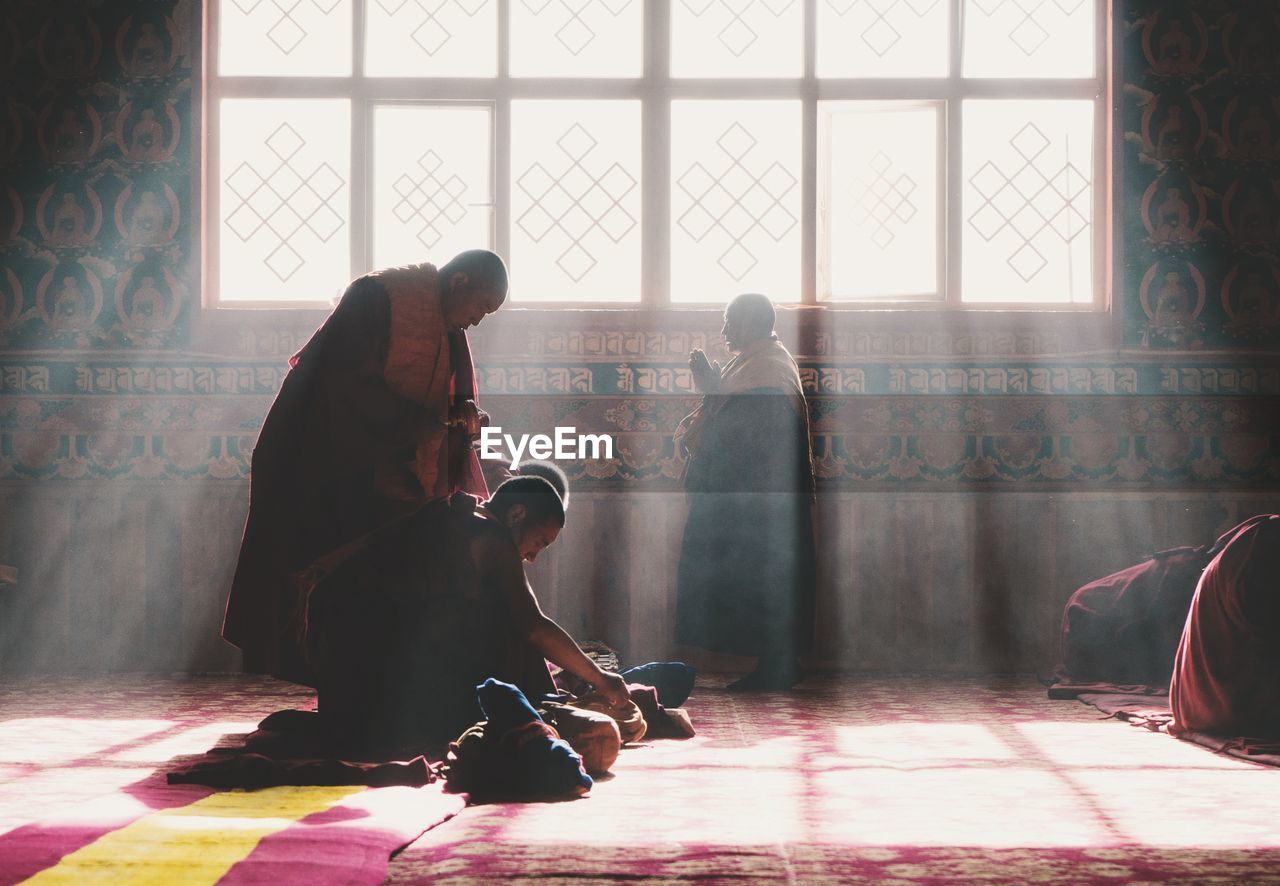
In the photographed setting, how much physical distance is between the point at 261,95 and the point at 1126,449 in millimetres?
4613

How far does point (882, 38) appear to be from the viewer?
707 centimetres

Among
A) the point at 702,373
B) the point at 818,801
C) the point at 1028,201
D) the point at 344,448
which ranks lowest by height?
the point at 818,801

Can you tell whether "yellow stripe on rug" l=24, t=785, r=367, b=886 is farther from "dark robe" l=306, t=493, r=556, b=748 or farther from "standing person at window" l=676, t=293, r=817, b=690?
"standing person at window" l=676, t=293, r=817, b=690

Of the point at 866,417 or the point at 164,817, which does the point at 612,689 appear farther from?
the point at 866,417

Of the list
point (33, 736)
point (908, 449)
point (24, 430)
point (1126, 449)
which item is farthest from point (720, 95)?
point (33, 736)

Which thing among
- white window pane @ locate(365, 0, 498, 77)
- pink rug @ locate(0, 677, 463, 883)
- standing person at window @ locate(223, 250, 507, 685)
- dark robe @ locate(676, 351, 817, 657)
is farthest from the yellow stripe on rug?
white window pane @ locate(365, 0, 498, 77)

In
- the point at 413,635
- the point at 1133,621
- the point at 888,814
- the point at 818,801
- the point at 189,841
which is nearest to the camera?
the point at 189,841

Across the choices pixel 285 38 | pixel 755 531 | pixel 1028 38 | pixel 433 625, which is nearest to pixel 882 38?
pixel 1028 38

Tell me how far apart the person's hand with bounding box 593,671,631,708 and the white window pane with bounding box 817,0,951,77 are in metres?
4.02

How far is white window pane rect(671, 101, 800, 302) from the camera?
703 cm

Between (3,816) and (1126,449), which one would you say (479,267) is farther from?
(1126,449)

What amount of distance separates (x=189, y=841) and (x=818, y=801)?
1.49 meters

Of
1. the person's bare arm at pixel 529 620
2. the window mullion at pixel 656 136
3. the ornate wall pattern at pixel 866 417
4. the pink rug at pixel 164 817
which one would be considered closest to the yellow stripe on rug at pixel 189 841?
the pink rug at pixel 164 817

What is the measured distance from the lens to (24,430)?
22.4ft
